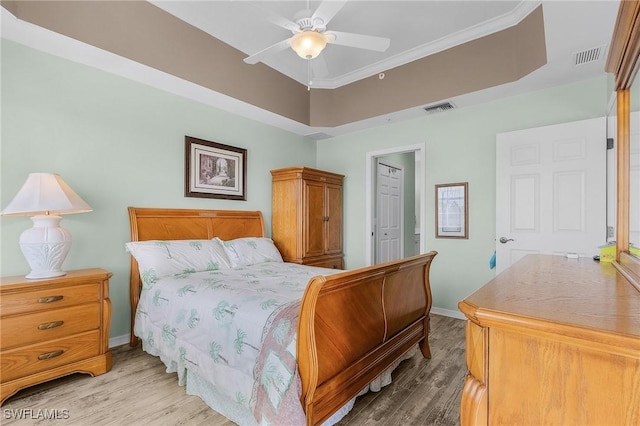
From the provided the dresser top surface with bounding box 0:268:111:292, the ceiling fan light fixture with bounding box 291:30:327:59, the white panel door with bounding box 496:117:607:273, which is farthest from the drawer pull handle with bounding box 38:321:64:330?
the white panel door with bounding box 496:117:607:273

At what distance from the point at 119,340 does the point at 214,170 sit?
201 centimetres

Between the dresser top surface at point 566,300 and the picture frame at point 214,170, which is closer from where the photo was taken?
the dresser top surface at point 566,300

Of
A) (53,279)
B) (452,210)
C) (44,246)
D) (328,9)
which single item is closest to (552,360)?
(328,9)

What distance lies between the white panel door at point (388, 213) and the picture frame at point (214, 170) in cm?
220

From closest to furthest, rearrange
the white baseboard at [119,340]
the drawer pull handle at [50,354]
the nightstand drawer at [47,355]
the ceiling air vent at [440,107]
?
the nightstand drawer at [47,355] → the drawer pull handle at [50,354] → the white baseboard at [119,340] → the ceiling air vent at [440,107]

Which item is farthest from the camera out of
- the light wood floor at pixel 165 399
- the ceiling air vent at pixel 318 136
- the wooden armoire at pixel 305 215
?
the ceiling air vent at pixel 318 136

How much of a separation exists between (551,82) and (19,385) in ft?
16.7

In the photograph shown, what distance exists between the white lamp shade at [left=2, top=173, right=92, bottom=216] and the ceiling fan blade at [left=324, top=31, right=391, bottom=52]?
227cm

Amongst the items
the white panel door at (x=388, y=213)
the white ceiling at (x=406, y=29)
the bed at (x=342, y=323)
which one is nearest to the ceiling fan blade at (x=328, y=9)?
the white ceiling at (x=406, y=29)

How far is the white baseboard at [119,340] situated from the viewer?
284 centimetres

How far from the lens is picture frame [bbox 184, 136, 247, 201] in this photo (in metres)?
3.46

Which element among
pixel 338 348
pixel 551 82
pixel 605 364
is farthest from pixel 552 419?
pixel 551 82

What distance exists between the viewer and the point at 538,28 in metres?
2.69

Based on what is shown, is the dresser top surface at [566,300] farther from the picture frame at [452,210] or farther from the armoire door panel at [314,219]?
the armoire door panel at [314,219]
